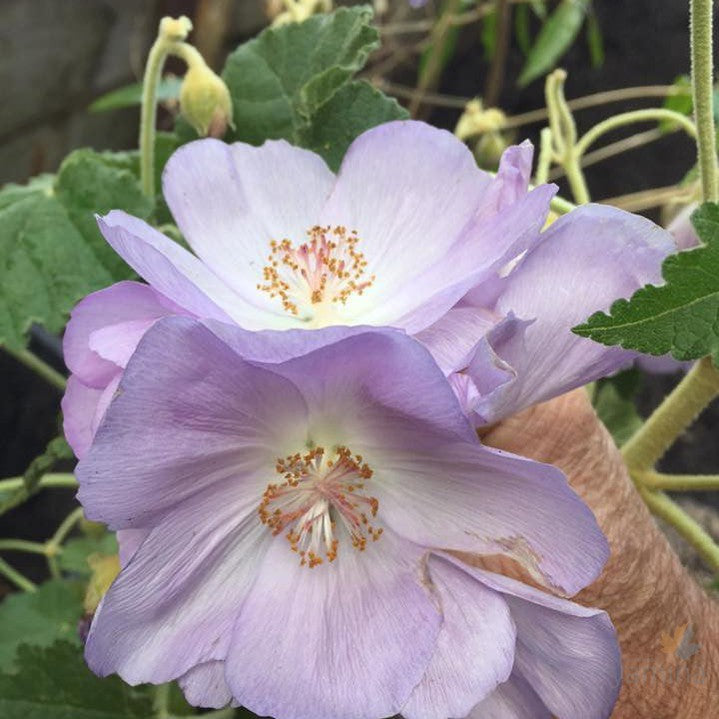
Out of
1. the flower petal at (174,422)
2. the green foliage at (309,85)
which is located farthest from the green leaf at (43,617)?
the flower petal at (174,422)

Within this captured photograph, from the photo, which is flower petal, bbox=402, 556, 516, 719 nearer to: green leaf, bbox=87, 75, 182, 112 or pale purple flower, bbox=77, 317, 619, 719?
pale purple flower, bbox=77, 317, 619, 719

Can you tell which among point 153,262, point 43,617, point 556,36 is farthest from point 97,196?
point 556,36

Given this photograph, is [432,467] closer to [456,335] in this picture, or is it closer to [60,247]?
[456,335]

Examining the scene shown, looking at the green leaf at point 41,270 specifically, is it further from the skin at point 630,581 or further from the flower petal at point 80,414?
the skin at point 630,581

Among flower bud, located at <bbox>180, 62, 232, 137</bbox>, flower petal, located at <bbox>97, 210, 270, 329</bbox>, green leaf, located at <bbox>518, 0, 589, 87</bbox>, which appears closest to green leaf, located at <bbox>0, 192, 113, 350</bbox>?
flower bud, located at <bbox>180, 62, 232, 137</bbox>

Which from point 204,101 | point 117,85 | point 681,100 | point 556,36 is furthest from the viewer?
point 117,85

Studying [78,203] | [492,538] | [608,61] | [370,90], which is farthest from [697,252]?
[608,61]
